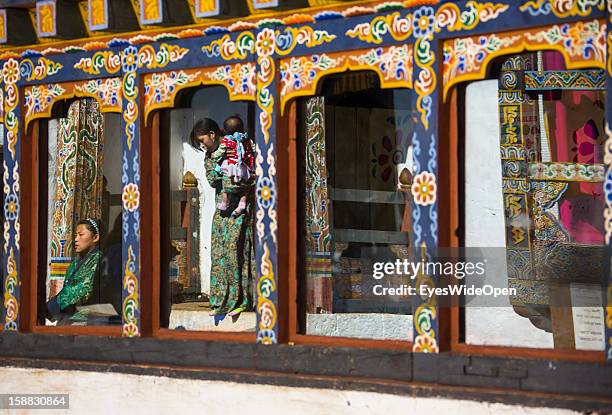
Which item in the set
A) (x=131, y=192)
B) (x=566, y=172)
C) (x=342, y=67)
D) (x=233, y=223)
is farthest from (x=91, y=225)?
(x=566, y=172)

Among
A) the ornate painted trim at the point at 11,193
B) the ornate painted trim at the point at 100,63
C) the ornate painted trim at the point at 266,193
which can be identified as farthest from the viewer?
the ornate painted trim at the point at 11,193

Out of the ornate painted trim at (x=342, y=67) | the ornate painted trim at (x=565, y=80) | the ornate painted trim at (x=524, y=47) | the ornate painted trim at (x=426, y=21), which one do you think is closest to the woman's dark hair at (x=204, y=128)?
the ornate painted trim at (x=342, y=67)

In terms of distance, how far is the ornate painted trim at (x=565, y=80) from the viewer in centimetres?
802

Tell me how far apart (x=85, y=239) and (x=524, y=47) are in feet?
15.7

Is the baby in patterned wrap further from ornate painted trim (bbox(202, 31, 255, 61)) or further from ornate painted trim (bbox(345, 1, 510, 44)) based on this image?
ornate painted trim (bbox(345, 1, 510, 44))

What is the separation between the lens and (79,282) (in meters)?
9.70

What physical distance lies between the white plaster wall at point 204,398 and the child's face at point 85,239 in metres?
1.55

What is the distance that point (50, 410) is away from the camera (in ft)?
26.9

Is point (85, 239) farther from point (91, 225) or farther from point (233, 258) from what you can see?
point (233, 258)

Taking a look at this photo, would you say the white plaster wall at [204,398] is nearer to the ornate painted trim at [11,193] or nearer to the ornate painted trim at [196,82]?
the ornate painted trim at [11,193]

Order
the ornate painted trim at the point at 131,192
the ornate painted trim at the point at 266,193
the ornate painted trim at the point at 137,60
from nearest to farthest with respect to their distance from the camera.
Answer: the ornate painted trim at the point at 266,193 < the ornate painted trim at the point at 137,60 < the ornate painted trim at the point at 131,192

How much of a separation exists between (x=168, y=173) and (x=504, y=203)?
2.33m

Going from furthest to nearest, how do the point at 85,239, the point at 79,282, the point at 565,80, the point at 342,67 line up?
the point at 85,239 < the point at 79,282 < the point at 565,80 < the point at 342,67

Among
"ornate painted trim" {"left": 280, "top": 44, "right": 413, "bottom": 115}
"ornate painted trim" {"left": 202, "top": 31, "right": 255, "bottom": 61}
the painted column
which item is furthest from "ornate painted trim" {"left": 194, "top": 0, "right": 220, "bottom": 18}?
the painted column
